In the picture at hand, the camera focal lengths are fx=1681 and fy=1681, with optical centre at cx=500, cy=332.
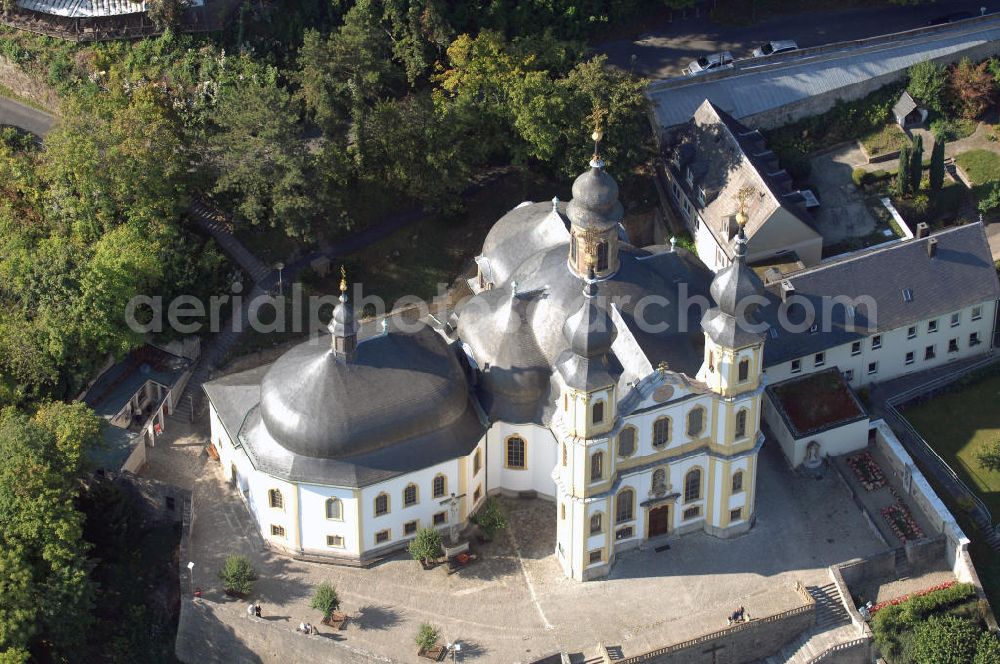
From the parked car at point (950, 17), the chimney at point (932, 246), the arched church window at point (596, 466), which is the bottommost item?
the arched church window at point (596, 466)

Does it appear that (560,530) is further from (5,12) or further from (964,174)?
(5,12)

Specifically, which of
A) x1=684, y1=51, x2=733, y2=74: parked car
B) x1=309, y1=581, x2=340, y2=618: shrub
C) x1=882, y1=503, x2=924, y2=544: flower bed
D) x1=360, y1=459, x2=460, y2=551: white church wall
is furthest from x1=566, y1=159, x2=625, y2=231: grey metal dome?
x1=684, y1=51, x2=733, y2=74: parked car

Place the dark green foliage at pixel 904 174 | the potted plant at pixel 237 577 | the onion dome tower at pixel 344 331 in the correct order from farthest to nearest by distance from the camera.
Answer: the dark green foliage at pixel 904 174
the potted plant at pixel 237 577
the onion dome tower at pixel 344 331

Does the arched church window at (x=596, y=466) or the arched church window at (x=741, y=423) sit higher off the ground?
the arched church window at (x=741, y=423)

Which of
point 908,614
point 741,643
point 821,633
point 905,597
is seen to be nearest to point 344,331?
point 741,643

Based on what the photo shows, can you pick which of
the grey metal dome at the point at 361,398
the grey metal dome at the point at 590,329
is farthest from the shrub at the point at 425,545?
the grey metal dome at the point at 590,329

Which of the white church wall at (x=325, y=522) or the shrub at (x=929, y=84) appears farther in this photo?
the shrub at (x=929, y=84)

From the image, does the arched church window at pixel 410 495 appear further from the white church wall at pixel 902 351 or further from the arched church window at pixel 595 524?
the white church wall at pixel 902 351
